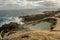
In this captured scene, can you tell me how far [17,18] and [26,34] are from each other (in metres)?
0.22

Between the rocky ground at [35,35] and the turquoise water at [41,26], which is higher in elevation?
the turquoise water at [41,26]

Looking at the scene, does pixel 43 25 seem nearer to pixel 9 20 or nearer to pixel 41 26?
pixel 41 26

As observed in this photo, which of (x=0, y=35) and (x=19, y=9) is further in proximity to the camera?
(x=19, y=9)

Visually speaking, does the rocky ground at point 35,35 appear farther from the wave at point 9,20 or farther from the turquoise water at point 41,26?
the wave at point 9,20

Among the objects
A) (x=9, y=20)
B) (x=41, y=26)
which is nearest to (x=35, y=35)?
(x=41, y=26)

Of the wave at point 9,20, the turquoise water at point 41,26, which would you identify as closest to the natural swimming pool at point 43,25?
the turquoise water at point 41,26

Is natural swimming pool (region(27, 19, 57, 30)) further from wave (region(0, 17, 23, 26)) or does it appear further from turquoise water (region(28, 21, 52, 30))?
wave (region(0, 17, 23, 26))

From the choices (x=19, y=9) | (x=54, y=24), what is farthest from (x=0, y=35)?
(x=54, y=24)

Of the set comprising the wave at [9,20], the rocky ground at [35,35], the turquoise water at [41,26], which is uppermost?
the wave at [9,20]

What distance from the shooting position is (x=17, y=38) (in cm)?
157

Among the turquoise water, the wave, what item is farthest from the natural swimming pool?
the wave

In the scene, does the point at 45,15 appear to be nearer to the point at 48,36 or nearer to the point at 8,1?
the point at 48,36

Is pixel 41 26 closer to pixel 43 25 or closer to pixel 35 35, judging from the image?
pixel 43 25

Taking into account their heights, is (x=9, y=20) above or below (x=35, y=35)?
above
